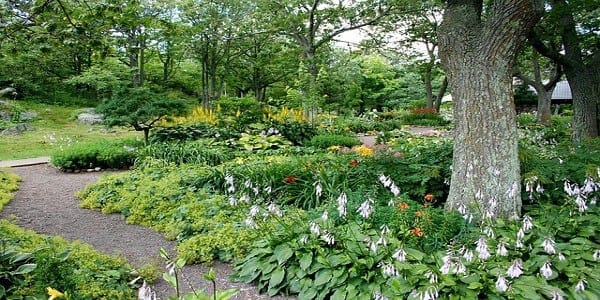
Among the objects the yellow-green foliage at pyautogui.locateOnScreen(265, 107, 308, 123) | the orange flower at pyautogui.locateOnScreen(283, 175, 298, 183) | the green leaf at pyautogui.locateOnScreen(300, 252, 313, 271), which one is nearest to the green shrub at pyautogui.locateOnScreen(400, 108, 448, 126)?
the yellow-green foliage at pyautogui.locateOnScreen(265, 107, 308, 123)

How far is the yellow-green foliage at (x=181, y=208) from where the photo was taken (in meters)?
4.00

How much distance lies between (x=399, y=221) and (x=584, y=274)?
126 cm

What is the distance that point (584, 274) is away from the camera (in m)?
2.66

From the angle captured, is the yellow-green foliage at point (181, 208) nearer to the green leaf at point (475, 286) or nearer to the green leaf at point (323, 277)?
the green leaf at point (323, 277)

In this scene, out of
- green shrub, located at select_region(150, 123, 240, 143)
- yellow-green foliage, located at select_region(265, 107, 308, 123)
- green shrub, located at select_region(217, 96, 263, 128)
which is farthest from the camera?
yellow-green foliage, located at select_region(265, 107, 308, 123)

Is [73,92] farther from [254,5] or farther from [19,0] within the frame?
[19,0]

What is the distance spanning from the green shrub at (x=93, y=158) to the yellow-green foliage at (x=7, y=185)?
0.93 metres

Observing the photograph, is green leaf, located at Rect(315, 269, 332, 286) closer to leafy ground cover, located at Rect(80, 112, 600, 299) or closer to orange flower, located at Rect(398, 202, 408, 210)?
leafy ground cover, located at Rect(80, 112, 600, 299)

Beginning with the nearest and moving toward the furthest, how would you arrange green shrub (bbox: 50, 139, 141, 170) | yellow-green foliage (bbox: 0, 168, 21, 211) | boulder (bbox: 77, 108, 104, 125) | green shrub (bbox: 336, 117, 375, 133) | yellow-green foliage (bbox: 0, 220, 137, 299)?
yellow-green foliage (bbox: 0, 220, 137, 299) < yellow-green foliage (bbox: 0, 168, 21, 211) < green shrub (bbox: 50, 139, 141, 170) < green shrub (bbox: 336, 117, 375, 133) < boulder (bbox: 77, 108, 104, 125)

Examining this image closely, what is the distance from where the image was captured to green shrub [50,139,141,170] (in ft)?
27.7

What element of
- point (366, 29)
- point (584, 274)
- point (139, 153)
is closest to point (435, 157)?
point (584, 274)

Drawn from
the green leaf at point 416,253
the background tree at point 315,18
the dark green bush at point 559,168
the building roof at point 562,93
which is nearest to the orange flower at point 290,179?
the green leaf at point 416,253

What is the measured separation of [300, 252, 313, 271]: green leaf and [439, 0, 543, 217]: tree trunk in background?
1.45m

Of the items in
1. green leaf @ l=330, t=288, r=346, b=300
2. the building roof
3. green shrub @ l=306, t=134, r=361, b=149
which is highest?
the building roof
